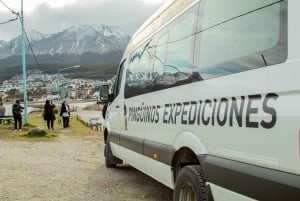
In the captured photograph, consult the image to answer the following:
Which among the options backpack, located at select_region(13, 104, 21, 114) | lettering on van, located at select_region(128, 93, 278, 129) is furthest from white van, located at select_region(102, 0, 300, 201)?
backpack, located at select_region(13, 104, 21, 114)

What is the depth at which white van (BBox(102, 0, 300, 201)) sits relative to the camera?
10.5 feet

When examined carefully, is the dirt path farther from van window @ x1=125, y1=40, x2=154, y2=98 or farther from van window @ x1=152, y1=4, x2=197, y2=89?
van window @ x1=152, y1=4, x2=197, y2=89

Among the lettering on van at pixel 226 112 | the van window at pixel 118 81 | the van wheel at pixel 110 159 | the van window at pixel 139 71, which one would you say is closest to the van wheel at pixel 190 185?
the lettering on van at pixel 226 112

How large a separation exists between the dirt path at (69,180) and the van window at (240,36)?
323 centimetres

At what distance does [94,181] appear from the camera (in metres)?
8.54

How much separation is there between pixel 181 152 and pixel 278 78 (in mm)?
2025

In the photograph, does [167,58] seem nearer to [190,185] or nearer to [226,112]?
[190,185]

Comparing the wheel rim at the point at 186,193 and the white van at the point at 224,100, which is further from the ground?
the white van at the point at 224,100

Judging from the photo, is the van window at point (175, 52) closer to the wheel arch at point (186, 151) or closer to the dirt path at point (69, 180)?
the wheel arch at point (186, 151)

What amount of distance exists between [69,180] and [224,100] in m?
5.32

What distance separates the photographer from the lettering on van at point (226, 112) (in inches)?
132

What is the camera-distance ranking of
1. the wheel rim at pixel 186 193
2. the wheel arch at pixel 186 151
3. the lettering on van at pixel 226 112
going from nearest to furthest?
the lettering on van at pixel 226 112 < the wheel arch at pixel 186 151 < the wheel rim at pixel 186 193

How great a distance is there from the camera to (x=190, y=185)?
4.58 meters

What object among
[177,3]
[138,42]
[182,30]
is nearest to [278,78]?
[182,30]
